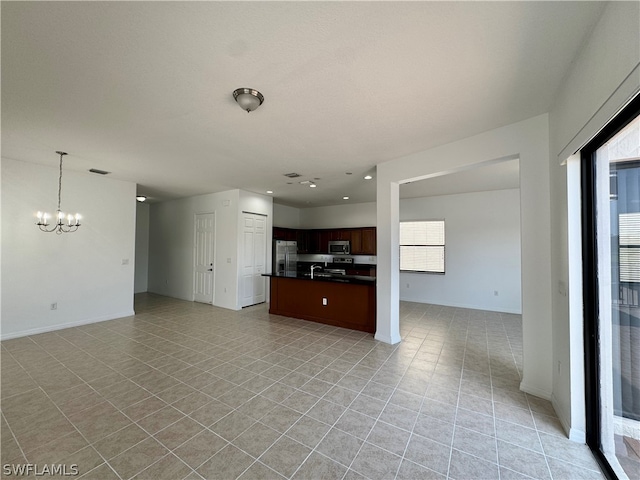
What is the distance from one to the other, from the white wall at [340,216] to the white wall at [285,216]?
0.77 ft

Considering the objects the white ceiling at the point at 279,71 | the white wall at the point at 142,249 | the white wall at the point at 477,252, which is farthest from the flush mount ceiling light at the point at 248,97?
the white wall at the point at 142,249

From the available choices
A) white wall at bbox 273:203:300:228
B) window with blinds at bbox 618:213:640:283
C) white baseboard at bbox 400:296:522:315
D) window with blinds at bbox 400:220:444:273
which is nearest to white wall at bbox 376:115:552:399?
window with blinds at bbox 618:213:640:283

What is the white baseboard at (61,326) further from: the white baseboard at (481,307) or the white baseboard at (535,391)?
the white baseboard at (481,307)

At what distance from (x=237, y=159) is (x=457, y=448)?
4085 mm

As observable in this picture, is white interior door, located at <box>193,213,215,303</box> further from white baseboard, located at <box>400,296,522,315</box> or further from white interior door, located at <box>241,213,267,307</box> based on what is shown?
white baseboard, located at <box>400,296,522,315</box>

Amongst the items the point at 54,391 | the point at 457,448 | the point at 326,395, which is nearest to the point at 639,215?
the point at 457,448

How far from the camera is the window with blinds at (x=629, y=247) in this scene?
1494mm

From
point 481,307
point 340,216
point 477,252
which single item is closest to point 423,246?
point 477,252

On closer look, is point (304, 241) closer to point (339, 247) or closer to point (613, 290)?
point (339, 247)

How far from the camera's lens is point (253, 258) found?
21.3 feet

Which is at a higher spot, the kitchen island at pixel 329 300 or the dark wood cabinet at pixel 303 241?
the dark wood cabinet at pixel 303 241

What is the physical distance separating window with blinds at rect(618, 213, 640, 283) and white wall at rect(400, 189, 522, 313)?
15.7 feet

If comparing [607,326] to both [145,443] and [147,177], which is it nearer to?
[145,443]

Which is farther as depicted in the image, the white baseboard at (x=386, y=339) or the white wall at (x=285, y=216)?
→ the white wall at (x=285, y=216)
